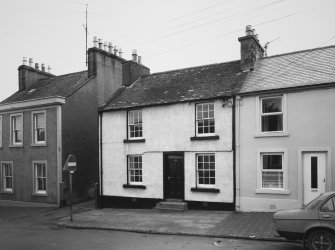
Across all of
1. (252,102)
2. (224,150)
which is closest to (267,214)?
(224,150)

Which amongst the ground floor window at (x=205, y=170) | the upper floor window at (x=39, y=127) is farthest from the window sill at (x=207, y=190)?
the upper floor window at (x=39, y=127)

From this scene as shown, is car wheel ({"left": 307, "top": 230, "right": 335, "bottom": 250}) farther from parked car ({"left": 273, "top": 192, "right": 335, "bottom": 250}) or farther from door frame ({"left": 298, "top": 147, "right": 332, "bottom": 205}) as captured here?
door frame ({"left": 298, "top": 147, "right": 332, "bottom": 205})

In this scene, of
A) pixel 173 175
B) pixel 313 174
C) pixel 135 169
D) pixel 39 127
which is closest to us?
pixel 313 174

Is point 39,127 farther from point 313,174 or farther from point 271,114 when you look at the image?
point 313,174

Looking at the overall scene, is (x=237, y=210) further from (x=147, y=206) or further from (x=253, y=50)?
(x=253, y=50)

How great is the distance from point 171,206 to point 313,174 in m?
6.84

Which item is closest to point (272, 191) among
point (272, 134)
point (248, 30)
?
point (272, 134)

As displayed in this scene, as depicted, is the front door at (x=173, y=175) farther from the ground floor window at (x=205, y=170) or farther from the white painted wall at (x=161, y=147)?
the ground floor window at (x=205, y=170)

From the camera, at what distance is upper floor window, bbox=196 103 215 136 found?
53.9 ft

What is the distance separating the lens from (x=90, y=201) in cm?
2184

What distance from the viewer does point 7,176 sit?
2350 centimetres

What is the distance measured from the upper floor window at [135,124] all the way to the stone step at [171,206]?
393cm

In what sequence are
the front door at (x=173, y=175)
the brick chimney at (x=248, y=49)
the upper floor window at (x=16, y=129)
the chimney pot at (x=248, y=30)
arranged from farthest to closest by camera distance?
the upper floor window at (x=16, y=129) < the chimney pot at (x=248, y=30) < the brick chimney at (x=248, y=49) < the front door at (x=173, y=175)

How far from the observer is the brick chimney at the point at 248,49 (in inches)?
688
